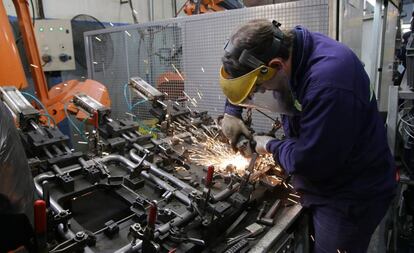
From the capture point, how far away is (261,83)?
4.18 feet

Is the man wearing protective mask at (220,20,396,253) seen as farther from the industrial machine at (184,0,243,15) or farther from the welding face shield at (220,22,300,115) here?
the industrial machine at (184,0,243,15)

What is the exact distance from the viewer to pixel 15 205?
949 millimetres

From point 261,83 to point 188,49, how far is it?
2.02 meters

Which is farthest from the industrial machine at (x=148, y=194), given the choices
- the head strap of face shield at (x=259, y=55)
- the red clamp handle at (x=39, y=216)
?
the head strap of face shield at (x=259, y=55)

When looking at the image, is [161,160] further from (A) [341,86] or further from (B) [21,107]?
(A) [341,86]

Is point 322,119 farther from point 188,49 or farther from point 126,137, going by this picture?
point 188,49

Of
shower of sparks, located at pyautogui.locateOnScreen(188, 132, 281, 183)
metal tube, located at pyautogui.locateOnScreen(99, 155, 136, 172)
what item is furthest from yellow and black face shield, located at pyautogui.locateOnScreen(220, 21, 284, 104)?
metal tube, located at pyautogui.locateOnScreen(99, 155, 136, 172)

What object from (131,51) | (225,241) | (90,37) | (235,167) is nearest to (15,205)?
(225,241)

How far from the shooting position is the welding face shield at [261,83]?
3.94 ft

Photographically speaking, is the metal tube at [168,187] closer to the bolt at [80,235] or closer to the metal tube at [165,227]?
the metal tube at [165,227]

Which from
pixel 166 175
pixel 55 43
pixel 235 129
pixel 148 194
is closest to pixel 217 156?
pixel 235 129

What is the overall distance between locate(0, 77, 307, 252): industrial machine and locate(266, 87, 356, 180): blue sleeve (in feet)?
1.23

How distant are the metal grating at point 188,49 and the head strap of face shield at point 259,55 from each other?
3.91 feet

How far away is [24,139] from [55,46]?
3.64 meters
